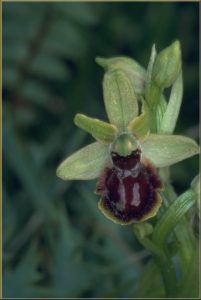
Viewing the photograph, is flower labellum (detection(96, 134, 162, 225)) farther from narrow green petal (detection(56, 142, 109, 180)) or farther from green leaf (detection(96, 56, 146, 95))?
green leaf (detection(96, 56, 146, 95))

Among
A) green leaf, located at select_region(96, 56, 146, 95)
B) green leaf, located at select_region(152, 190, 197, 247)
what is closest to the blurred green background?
green leaf, located at select_region(152, 190, 197, 247)

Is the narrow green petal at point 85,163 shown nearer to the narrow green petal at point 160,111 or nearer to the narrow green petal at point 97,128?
the narrow green petal at point 97,128

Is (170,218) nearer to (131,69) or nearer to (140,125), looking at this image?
(140,125)

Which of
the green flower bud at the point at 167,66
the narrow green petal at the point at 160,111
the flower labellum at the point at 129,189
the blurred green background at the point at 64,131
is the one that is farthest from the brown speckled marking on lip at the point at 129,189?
the blurred green background at the point at 64,131

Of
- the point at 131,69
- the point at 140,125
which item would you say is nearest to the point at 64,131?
the point at 131,69

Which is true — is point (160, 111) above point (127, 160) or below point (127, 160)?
above
